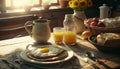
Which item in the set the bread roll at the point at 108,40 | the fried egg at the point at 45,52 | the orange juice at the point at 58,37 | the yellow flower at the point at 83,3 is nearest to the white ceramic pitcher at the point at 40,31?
the orange juice at the point at 58,37

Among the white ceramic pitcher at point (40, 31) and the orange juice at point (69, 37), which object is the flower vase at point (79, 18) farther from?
the white ceramic pitcher at point (40, 31)

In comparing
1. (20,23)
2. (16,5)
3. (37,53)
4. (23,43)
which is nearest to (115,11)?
(16,5)

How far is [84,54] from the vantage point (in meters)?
1.48

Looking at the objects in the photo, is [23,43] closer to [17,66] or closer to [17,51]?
[17,51]

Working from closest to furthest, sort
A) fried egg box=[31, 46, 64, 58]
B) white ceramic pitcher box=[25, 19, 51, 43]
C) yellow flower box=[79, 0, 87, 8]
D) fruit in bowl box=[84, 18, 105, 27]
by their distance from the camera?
fried egg box=[31, 46, 64, 58]
white ceramic pitcher box=[25, 19, 51, 43]
fruit in bowl box=[84, 18, 105, 27]
yellow flower box=[79, 0, 87, 8]

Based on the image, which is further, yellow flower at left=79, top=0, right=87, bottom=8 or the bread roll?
yellow flower at left=79, top=0, right=87, bottom=8

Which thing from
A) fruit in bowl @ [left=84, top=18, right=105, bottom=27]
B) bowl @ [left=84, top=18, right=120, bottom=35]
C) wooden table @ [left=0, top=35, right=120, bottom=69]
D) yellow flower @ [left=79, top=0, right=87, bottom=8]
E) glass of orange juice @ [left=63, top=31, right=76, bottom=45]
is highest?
yellow flower @ [left=79, top=0, right=87, bottom=8]

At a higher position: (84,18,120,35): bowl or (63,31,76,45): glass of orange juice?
(84,18,120,35): bowl

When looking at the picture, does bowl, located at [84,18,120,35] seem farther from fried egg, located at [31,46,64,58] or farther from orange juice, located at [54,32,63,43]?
fried egg, located at [31,46,64,58]

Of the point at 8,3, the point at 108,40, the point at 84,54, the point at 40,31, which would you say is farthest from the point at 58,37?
the point at 8,3

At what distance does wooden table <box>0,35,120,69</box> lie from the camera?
4.24ft

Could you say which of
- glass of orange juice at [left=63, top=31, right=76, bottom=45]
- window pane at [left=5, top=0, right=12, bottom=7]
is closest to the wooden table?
glass of orange juice at [left=63, top=31, right=76, bottom=45]

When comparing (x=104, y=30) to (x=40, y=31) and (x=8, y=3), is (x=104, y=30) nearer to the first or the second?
(x=40, y=31)

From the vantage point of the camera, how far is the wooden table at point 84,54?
1.29m
